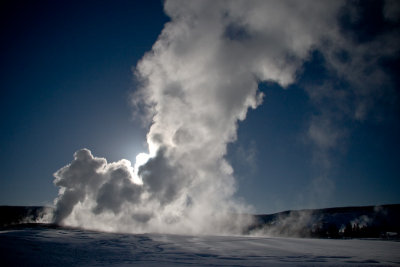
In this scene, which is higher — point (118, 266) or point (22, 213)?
point (118, 266)

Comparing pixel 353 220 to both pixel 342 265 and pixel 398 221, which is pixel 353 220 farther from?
pixel 342 265

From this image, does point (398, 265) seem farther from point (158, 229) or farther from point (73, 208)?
point (73, 208)

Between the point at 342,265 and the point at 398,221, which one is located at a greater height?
the point at 342,265

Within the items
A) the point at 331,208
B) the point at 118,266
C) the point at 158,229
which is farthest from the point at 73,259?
the point at 331,208

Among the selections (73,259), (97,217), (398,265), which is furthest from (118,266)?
(97,217)

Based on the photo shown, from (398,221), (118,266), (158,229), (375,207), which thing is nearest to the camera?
(118,266)

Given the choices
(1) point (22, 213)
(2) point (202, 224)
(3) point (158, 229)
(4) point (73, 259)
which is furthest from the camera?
(1) point (22, 213)

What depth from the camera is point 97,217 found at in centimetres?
5875

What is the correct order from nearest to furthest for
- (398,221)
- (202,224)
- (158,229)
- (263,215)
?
(158,229), (202,224), (398,221), (263,215)

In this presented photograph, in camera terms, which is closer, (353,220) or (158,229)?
(158,229)

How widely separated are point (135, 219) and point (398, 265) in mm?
52150

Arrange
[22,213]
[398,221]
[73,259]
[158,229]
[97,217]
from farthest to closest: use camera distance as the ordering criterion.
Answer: [22,213]
[398,221]
[97,217]
[158,229]
[73,259]

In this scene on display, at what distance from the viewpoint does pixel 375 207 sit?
170m

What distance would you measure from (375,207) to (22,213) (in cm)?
25350
